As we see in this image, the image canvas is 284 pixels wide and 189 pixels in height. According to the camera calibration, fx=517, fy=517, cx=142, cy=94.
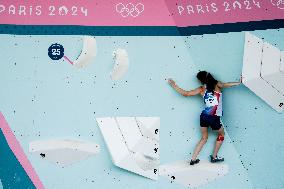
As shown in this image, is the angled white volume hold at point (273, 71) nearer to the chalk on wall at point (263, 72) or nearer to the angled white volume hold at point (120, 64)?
the chalk on wall at point (263, 72)

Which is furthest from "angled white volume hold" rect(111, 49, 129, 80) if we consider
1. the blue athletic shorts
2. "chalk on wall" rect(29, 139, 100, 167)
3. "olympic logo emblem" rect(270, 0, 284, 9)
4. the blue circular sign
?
"olympic logo emblem" rect(270, 0, 284, 9)

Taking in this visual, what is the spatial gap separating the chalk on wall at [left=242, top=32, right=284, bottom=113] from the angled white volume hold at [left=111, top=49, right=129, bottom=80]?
43.9 inches

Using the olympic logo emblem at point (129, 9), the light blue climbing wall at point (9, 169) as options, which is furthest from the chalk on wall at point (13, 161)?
the olympic logo emblem at point (129, 9)

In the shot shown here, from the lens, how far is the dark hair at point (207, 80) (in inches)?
187

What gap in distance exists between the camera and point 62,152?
4.83 m

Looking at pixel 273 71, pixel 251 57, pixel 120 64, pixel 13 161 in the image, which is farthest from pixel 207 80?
pixel 13 161

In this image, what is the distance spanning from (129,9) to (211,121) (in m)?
1.31

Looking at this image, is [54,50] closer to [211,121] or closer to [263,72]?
[211,121]

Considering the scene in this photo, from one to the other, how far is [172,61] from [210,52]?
1.22 ft

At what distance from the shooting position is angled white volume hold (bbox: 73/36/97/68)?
487 centimetres

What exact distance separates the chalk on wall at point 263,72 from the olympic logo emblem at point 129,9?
1043mm

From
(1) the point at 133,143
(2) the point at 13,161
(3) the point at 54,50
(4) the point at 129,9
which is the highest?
(4) the point at 129,9

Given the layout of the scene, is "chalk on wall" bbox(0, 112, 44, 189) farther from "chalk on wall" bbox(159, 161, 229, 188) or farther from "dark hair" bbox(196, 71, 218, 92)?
"dark hair" bbox(196, 71, 218, 92)

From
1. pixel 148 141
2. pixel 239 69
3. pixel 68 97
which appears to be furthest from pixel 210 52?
pixel 68 97
